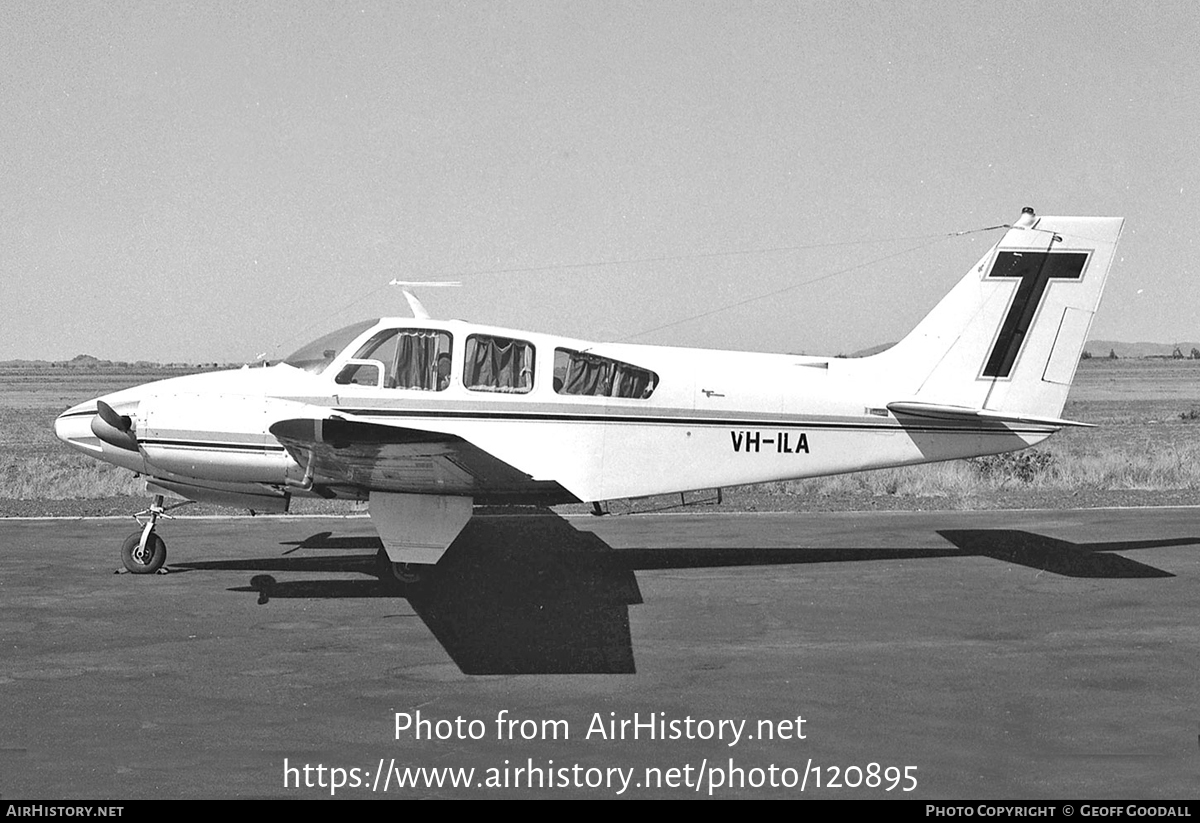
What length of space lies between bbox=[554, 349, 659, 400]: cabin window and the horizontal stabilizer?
261 cm

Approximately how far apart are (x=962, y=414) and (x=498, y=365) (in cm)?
480

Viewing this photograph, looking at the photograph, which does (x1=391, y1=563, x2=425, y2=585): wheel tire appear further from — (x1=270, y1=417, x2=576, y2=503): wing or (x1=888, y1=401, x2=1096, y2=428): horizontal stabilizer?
(x1=888, y1=401, x2=1096, y2=428): horizontal stabilizer

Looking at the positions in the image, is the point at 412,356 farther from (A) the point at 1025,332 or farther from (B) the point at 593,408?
(A) the point at 1025,332

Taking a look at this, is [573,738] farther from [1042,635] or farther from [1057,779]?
[1042,635]

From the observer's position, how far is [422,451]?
9000mm

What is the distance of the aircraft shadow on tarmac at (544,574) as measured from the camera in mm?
8422

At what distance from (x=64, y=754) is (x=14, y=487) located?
563 inches

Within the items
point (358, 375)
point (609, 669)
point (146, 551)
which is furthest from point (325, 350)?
point (609, 669)

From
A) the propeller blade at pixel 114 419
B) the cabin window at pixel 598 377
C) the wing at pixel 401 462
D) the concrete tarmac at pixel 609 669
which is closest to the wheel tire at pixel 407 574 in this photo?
Result: the concrete tarmac at pixel 609 669

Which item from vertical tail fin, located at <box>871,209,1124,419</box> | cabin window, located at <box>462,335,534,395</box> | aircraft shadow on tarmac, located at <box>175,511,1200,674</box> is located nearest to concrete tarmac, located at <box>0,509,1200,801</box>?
aircraft shadow on tarmac, located at <box>175,511,1200,674</box>

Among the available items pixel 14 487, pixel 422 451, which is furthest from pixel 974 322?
pixel 14 487

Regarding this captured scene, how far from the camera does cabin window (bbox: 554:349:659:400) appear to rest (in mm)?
10656

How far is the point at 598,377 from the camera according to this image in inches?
423

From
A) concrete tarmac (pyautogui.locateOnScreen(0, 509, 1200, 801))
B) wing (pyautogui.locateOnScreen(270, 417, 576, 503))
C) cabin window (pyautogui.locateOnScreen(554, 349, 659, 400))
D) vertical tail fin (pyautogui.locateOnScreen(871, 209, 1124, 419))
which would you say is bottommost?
concrete tarmac (pyautogui.locateOnScreen(0, 509, 1200, 801))
